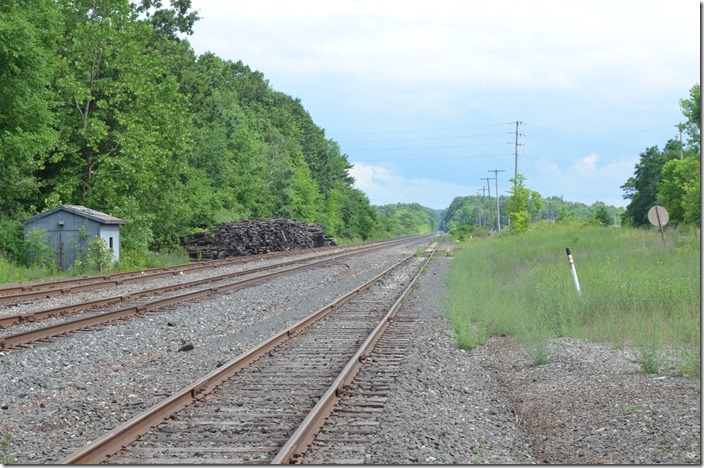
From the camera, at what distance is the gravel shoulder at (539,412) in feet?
20.7

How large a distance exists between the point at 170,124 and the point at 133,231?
671 centimetres

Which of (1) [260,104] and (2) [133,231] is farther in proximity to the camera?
(1) [260,104]

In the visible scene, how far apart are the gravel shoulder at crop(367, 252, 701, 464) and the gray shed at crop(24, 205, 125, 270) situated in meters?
20.0

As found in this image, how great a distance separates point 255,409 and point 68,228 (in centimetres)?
2258

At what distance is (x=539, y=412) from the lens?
7879 millimetres

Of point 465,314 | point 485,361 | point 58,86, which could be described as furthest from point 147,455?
point 58,86

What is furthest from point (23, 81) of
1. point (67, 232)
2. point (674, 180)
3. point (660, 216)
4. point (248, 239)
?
point (674, 180)

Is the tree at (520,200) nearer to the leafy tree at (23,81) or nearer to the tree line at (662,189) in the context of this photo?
the tree line at (662,189)

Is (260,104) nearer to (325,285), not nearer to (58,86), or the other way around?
(58,86)

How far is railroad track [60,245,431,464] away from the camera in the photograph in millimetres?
6188

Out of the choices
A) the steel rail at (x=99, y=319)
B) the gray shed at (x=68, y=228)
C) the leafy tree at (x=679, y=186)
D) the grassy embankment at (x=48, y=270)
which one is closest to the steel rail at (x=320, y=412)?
the steel rail at (x=99, y=319)

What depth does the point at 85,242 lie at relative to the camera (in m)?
27.9

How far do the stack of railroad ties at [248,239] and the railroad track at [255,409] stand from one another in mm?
29468

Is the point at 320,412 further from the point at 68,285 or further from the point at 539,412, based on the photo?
the point at 68,285
